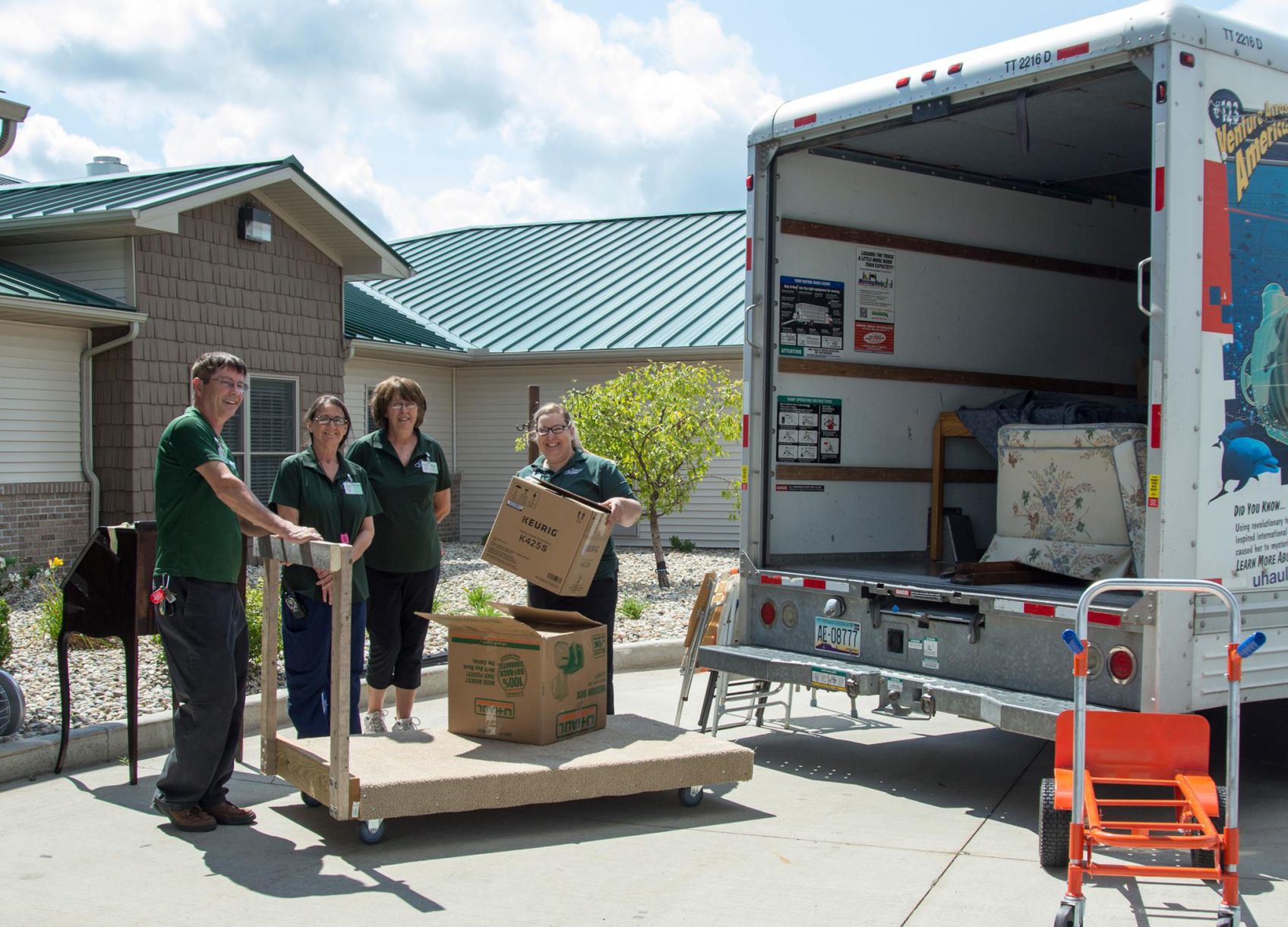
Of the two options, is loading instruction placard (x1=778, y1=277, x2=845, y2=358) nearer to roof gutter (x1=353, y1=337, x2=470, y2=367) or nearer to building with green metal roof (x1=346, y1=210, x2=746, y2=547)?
building with green metal roof (x1=346, y1=210, x2=746, y2=547)

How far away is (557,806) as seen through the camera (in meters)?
5.77

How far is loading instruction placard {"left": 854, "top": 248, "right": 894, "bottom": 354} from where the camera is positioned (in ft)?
23.4

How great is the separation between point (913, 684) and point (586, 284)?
628 inches

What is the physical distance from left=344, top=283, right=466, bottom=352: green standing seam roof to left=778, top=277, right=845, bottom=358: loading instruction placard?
10141 mm

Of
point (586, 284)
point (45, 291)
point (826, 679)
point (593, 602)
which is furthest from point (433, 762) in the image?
point (586, 284)

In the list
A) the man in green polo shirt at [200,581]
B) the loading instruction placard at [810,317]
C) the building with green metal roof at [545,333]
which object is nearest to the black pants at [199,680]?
the man in green polo shirt at [200,581]

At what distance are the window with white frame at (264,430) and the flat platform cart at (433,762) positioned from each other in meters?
9.22

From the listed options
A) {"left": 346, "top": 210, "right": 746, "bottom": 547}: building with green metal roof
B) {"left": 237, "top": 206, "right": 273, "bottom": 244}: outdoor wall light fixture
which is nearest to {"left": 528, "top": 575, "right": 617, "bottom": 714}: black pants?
{"left": 237, "top": 206, "right": 273, "bottom": 244}: outdoor wall light fixture

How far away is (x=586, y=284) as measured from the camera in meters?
21.2

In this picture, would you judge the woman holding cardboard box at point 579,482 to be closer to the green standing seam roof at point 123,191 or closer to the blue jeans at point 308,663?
the blue jeans at point 308,663

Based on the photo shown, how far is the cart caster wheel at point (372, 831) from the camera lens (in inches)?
Result: 199

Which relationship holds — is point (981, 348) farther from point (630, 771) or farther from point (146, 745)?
point (146, 745)

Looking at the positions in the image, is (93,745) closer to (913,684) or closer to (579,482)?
(579,482)

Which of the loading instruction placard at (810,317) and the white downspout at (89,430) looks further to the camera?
the white downspout at (89,430)
